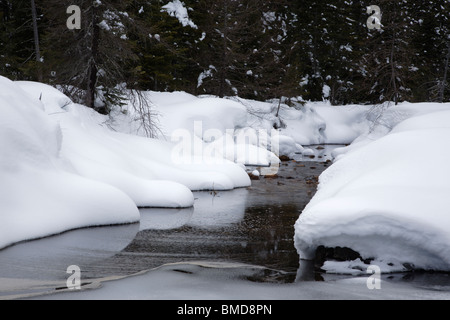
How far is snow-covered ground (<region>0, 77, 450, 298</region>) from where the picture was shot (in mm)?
5465

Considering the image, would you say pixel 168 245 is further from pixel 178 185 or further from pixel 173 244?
pixel 178 185

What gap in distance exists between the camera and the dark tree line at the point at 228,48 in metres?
15.2

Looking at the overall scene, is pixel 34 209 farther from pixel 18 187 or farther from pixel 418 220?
pixel 418 220

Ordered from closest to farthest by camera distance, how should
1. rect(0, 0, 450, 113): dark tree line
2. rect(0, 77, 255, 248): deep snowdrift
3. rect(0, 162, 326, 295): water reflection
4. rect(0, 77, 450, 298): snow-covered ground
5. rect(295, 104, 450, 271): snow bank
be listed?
1. rect(295, 104, 450, 271): snow bank
2. rect(0, 77, 450, 298): snow-covered ground
3. rect(0, 162, 326, 295): water reflection
4. rect(0, 77, 255, 248): deep snowdrift
5. rect(0, 0, 450, 113): dark tree line

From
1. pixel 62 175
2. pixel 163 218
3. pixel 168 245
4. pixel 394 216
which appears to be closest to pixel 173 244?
pixel 168 245

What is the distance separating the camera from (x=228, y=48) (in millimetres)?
24797

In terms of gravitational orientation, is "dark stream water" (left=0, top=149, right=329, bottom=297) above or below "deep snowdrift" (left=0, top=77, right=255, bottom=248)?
below

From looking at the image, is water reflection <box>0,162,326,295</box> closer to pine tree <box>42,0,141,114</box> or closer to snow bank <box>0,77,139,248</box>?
snow bank <box>0,77,139,248</box>

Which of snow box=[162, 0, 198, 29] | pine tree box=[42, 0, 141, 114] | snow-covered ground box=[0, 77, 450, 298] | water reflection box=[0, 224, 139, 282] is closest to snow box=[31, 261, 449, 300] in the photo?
snow-covered ground box=[0, 77, 450, 298]

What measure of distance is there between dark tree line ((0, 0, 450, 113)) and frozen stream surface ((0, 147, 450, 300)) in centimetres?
785

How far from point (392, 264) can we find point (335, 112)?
27232 millimetres

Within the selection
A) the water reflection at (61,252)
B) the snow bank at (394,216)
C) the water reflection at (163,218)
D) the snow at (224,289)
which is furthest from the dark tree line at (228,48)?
the snow at (224,289)

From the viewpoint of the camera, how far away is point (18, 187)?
7.23 metres

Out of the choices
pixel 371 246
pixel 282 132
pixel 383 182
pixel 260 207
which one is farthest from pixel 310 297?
pixel 282 132
